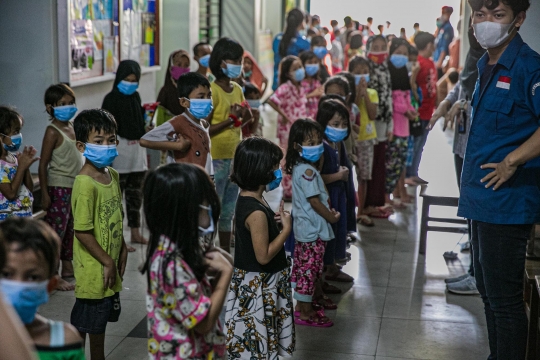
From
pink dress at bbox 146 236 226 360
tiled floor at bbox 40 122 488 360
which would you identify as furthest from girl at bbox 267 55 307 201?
pink dress at bbox 146 236 226 360

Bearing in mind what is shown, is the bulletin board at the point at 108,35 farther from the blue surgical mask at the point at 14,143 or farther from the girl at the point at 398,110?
the girl at the point at 398,110

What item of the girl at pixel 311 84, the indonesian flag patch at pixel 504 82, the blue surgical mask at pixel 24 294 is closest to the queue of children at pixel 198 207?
the blue surgical mask at pixel 24 294

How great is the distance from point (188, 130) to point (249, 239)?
151 centimetres

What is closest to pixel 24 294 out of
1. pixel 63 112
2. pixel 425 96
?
pixel 63 112

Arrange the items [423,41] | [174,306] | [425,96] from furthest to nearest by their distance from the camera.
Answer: [423,41], [425,96], [174,306]

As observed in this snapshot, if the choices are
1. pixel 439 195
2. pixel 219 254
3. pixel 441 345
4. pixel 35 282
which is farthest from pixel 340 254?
pixel 35 282

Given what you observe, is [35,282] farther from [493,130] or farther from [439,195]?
[439,195]

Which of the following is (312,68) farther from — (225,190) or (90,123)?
(90,123)

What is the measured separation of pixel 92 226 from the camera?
358cm

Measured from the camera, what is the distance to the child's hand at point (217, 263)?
254 cm

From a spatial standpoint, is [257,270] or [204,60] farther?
[204,60]

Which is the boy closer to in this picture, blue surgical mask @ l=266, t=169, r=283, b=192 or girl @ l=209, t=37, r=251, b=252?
girl @ l=209, t=37, r=251, b=252

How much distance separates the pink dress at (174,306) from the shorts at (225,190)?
10.7ft

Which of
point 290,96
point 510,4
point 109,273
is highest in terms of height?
point 510,4
